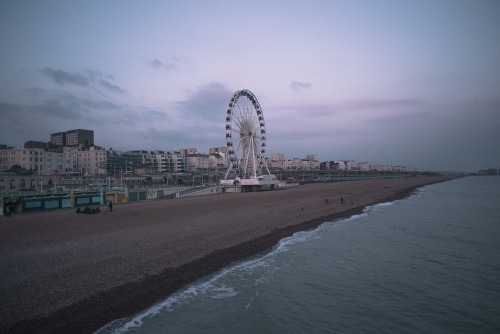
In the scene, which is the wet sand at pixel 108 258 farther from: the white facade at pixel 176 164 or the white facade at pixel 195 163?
the white facade at pixel 195 163

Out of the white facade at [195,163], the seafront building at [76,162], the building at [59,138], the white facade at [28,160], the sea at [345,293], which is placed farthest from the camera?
the building at [59,138]

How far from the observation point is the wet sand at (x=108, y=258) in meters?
7.25

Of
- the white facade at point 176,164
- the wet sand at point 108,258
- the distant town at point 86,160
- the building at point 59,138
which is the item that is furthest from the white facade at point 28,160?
the building at point 59,138

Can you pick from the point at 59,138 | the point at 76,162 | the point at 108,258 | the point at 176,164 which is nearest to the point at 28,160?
the point at 76,162

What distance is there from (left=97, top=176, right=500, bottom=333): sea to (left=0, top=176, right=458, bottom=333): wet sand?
2.60ft

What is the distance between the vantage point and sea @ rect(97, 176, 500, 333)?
7.51m

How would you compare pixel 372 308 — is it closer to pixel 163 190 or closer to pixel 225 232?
pixel 225 232

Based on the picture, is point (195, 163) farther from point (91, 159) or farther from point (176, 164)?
point (91, 159)

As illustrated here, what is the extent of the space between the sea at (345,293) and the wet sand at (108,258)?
31.2 inches

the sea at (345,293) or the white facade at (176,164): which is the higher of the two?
the white facade at (176,164)

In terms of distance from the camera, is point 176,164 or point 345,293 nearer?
point 345,293

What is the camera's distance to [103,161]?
79625mm

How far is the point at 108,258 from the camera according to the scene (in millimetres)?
10992

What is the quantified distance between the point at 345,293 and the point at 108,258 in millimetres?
8679
